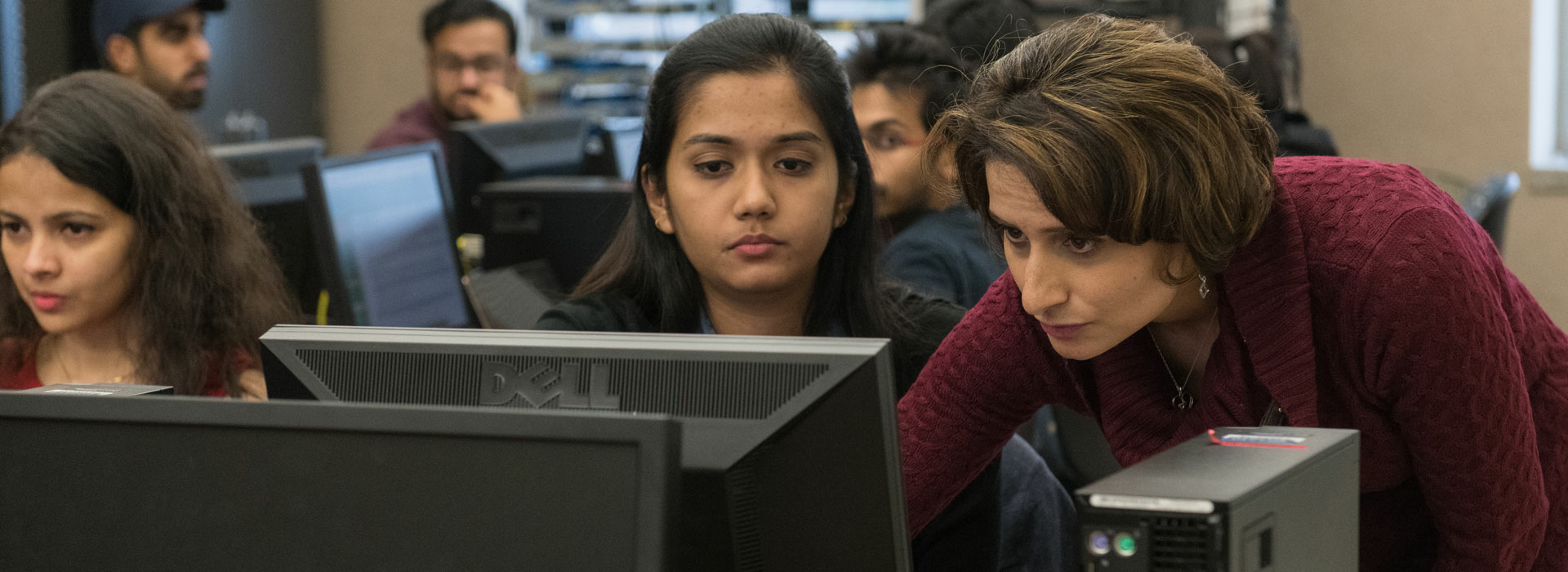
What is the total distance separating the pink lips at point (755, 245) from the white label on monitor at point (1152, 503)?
2.29 ft

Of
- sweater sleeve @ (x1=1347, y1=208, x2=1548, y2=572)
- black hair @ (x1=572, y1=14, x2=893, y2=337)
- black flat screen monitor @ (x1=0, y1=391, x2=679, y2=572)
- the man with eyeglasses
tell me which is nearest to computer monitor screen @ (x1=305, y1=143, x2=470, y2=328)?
black hair @ (x1=572, y1=14, x2=893, y2=337)

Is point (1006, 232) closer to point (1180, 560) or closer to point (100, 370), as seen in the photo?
point (1180, 560)

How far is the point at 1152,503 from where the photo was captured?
0.71 metres

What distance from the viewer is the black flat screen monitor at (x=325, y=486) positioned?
28.4 inches

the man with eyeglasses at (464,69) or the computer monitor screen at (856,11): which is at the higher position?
the computer monitor screen at (856,11)

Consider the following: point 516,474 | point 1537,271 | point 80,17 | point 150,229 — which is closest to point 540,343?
point 516,474

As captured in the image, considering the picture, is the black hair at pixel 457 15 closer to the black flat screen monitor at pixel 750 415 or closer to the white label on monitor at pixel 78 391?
the white label on monitor at pixel 78 391

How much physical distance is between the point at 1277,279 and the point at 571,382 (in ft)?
1.76

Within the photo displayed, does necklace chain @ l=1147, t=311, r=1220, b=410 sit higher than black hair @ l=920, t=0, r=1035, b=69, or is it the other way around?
black hair @ l=920, t=0, r=1035, b=69

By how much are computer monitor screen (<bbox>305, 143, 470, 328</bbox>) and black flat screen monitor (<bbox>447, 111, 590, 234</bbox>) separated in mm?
397

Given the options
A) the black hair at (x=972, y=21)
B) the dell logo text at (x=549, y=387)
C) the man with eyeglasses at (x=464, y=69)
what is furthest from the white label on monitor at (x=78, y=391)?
the man with eyeglasses at (x=464, y=69)

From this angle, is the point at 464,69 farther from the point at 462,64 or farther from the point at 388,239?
the point at 388,239

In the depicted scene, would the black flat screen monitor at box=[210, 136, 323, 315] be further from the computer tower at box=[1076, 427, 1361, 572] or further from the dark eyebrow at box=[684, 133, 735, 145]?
the computer tower at box=[1076, 427, 1361, 572]

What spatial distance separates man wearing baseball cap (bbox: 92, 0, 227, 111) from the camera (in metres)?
3.35
